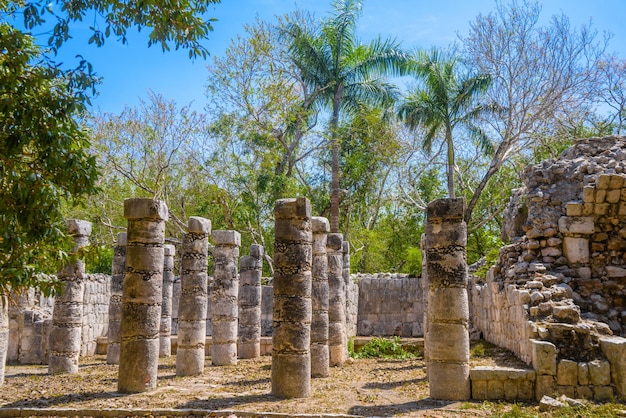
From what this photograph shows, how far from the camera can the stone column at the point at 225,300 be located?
49.1 ft

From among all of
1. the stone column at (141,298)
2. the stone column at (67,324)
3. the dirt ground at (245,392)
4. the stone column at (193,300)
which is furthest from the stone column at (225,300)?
the stone column at (141,298)

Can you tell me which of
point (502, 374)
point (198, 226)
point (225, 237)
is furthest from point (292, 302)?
point (225, 237)

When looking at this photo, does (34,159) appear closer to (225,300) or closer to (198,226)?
(198,226)

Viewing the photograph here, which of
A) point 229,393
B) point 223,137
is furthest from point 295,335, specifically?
point 223,137

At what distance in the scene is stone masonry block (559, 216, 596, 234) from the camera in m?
13.3

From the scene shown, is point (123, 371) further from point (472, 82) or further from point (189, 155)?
point (472, 82)

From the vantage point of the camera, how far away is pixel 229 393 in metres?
10.5

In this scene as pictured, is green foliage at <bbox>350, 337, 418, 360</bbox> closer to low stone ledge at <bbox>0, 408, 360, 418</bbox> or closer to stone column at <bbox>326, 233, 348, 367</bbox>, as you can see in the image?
stone column at <bbox>326, 233, 348, 367</bbox>

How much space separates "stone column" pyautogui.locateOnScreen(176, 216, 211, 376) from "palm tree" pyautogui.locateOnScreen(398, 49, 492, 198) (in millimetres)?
13203

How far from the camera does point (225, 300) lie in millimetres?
15430

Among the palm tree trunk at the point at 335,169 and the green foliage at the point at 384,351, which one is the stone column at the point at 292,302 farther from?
the palm tree trunk at the point at 335,169

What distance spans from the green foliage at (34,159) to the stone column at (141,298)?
3.20 m

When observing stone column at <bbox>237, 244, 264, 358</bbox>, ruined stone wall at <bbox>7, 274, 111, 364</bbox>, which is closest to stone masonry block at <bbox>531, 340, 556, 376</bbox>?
stone column at <bbox>237, 244, 264, 358</bbox>

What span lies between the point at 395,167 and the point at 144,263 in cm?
1964
